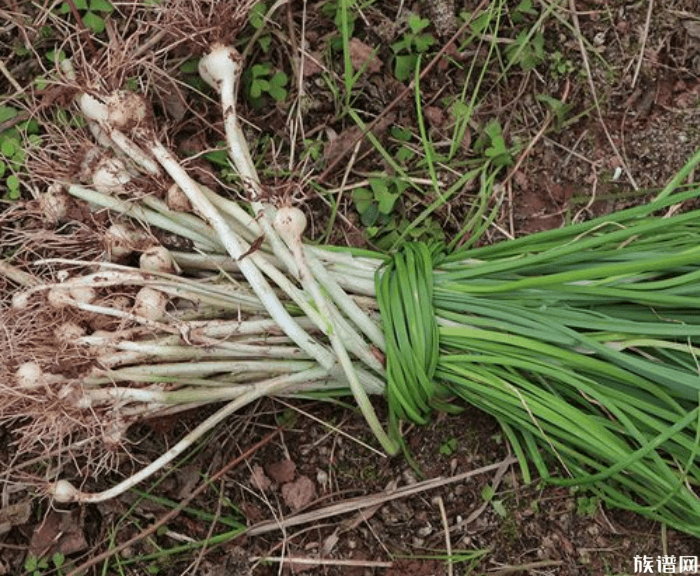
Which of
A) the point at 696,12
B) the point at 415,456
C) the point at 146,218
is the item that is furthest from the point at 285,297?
the point at 696,12

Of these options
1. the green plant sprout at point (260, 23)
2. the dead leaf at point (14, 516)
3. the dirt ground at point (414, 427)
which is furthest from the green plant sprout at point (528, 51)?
the dead leaf at point (14, 516)

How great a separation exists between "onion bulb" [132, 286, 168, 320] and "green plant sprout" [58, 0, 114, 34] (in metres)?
0.60

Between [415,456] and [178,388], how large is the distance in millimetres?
480

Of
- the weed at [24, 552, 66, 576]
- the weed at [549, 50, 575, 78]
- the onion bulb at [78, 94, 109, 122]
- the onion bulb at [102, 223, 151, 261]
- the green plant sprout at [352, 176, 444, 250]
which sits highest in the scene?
the onion bulb at [78, 94, 109, 122]

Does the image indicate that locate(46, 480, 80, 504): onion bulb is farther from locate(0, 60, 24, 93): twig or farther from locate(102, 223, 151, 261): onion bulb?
locate(0, 60, 24, 93): twig

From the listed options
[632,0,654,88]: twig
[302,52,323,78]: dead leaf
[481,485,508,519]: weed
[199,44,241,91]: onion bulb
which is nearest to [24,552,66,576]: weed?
[481,485,508,519]: weed

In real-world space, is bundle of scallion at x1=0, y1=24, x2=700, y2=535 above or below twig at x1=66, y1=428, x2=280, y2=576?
above

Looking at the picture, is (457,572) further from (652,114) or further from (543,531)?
(652,114)

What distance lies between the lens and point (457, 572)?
5.76ft

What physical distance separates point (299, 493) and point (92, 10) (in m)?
1.07

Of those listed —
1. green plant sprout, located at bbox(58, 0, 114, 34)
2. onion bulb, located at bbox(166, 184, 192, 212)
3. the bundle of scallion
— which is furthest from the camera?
green plant sprout, located at bbox(58, 0, 114, 34)

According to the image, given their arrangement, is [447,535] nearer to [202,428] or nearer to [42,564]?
[202,428]

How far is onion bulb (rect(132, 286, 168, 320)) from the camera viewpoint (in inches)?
64.1

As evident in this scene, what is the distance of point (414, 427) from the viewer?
71.0 inches
